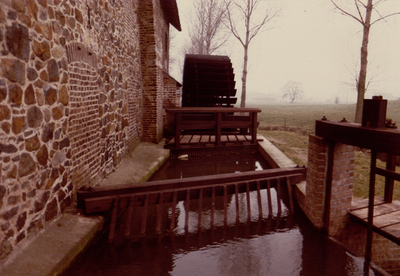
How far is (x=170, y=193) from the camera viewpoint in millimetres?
4484

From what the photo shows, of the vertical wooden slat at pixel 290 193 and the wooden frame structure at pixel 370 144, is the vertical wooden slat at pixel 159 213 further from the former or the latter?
the wooden frame structure at pixel 370 144

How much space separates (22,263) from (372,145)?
3566 mm

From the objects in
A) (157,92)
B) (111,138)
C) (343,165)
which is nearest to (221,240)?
(343,165)

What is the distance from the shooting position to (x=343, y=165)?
13.1ft

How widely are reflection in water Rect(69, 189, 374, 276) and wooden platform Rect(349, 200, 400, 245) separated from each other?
462 millimetres

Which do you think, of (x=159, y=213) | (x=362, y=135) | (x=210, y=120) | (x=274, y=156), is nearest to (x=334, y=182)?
(x=362, y=135)

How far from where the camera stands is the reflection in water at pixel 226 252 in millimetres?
3244

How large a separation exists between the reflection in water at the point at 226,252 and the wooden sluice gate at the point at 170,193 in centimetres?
15

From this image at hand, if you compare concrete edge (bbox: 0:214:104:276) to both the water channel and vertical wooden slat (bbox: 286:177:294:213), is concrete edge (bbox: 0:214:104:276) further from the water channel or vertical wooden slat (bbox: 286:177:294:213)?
vertical wooden slat (bbox: 286:177:294:213)

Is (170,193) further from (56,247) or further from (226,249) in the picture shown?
(56,247)

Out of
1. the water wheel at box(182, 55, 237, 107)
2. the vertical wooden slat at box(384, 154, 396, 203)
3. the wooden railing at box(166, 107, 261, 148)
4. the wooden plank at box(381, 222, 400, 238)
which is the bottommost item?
the wooden plank at box(381, 222, 400, 238)

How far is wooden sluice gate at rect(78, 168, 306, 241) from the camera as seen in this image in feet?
13.5

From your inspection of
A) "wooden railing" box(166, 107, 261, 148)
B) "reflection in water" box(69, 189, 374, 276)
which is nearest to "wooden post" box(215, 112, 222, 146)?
"wooden railing" box(166, 107, 261, 148)

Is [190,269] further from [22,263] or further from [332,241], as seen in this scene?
[332,241]
